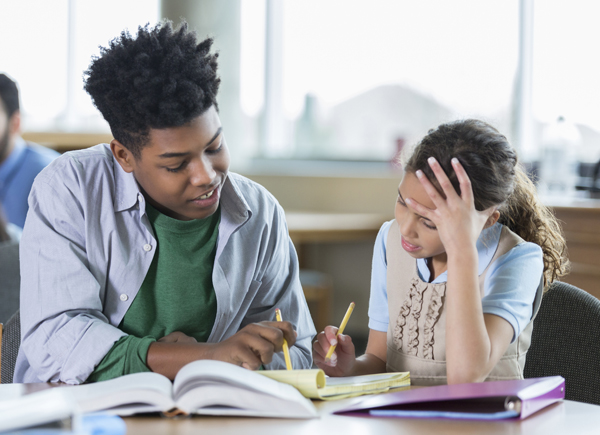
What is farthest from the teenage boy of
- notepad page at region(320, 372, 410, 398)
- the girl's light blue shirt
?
the girl's light blue shirt

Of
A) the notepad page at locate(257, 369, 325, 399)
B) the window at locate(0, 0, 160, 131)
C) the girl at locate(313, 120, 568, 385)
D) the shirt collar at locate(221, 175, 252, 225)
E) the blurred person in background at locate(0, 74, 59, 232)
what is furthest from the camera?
the window at locate(0, 0, 160, 131)

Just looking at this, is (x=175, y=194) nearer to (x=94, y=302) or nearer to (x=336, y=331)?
(x=94, y=302)

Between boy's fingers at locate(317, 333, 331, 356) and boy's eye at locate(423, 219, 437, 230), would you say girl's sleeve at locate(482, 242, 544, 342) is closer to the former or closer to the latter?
boy's eye at locate(423, 219, 437, 230)

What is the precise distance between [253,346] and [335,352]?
0.78ft

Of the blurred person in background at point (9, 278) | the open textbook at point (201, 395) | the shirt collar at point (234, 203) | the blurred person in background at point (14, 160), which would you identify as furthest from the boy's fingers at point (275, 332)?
the blurred person in background at point (14, 160)

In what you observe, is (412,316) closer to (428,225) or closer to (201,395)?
(428,225)

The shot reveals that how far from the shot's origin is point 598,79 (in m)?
3.23

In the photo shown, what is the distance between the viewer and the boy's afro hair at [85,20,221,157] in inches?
45.6

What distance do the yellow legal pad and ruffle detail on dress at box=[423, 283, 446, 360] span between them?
221mm

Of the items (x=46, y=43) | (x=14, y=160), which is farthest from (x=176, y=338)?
(x=46, y=43)

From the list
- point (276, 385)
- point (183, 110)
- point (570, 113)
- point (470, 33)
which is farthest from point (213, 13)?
point (276, 385)

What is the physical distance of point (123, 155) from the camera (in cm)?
125

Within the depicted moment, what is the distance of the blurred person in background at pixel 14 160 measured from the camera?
104 inches

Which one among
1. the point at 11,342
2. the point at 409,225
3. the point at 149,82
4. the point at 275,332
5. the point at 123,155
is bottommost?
the point at 11,342
